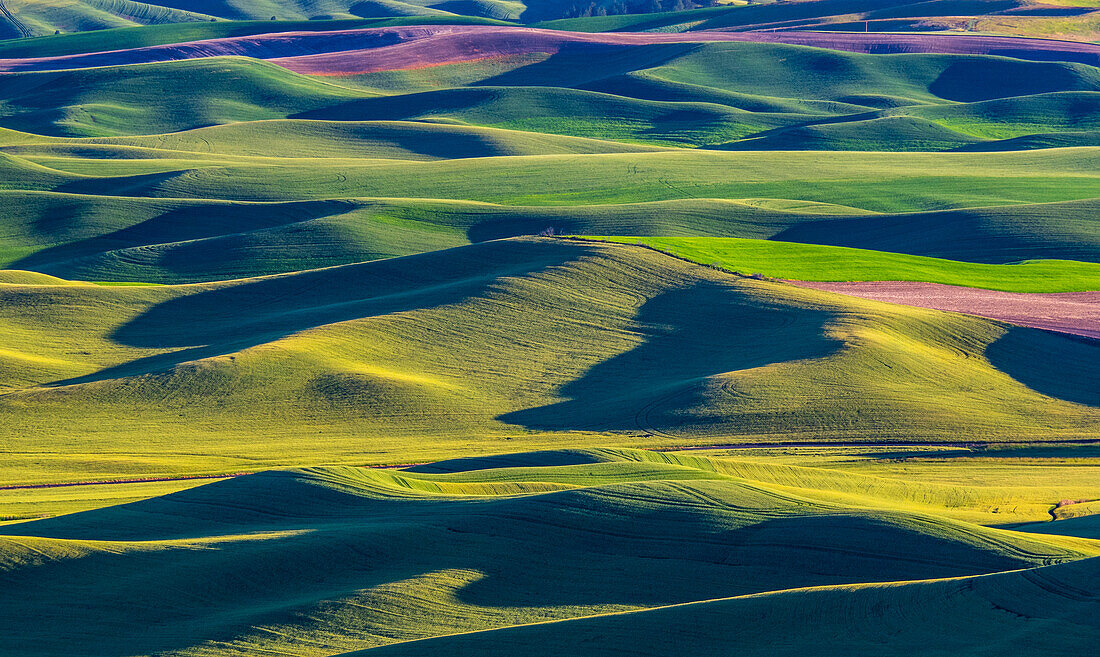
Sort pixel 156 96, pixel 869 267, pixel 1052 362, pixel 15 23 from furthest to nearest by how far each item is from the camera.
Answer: pixel 15 23 → pixel 156 96 → pixel 869 267 → pixel 1052 362

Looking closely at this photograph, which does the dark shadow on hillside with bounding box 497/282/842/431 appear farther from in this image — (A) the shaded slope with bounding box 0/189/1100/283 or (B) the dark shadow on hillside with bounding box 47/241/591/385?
(A) the shaded slope with bounding box 0/189/1100/283

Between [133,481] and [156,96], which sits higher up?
[156,96]

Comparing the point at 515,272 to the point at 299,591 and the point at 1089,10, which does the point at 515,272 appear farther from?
the point at 1089,10

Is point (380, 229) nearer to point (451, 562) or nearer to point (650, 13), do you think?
point (451, 562)

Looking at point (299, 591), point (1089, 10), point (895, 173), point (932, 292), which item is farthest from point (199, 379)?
point (1089, 10)

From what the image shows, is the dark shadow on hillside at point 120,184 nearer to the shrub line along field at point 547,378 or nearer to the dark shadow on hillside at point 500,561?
the shrub line along field at point 547,378

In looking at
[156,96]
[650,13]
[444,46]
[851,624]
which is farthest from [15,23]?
[851,624]

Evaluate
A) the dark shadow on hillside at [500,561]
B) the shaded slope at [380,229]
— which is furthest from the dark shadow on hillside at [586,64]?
the dark shadow on hillside at [500,561]

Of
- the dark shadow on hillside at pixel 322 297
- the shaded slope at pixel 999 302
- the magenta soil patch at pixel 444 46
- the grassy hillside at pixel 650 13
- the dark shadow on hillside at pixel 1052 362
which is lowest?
the dark shadow on hillside at pixel 1052 362
